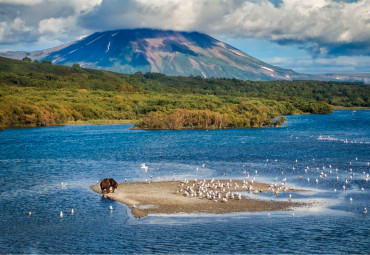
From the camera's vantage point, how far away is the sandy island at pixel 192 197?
31766 mm

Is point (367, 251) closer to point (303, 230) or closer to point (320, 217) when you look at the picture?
point (303, 230)

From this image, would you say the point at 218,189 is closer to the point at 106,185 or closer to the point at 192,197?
the point at 192,197

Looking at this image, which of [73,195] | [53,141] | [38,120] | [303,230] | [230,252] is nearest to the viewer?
[230,252]

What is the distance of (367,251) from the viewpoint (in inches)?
942

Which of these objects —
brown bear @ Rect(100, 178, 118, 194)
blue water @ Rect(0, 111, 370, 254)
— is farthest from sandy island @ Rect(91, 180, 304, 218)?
blue water @ Rect(0, 111, 370, 254)

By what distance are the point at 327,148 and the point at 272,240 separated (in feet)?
148

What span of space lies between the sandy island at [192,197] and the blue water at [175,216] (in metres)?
1.27

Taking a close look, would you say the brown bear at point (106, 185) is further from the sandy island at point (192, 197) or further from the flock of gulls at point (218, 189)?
the flock of gulls at point (218, 189)

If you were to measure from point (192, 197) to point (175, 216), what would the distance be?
5267 mm

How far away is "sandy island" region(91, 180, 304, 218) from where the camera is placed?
104 ft

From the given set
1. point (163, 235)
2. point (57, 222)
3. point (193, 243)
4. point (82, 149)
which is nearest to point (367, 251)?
point (193, 243)

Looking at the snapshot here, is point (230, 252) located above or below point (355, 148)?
below

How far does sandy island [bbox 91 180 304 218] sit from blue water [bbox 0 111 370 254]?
1271mm

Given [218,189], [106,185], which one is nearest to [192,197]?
[218,189]
